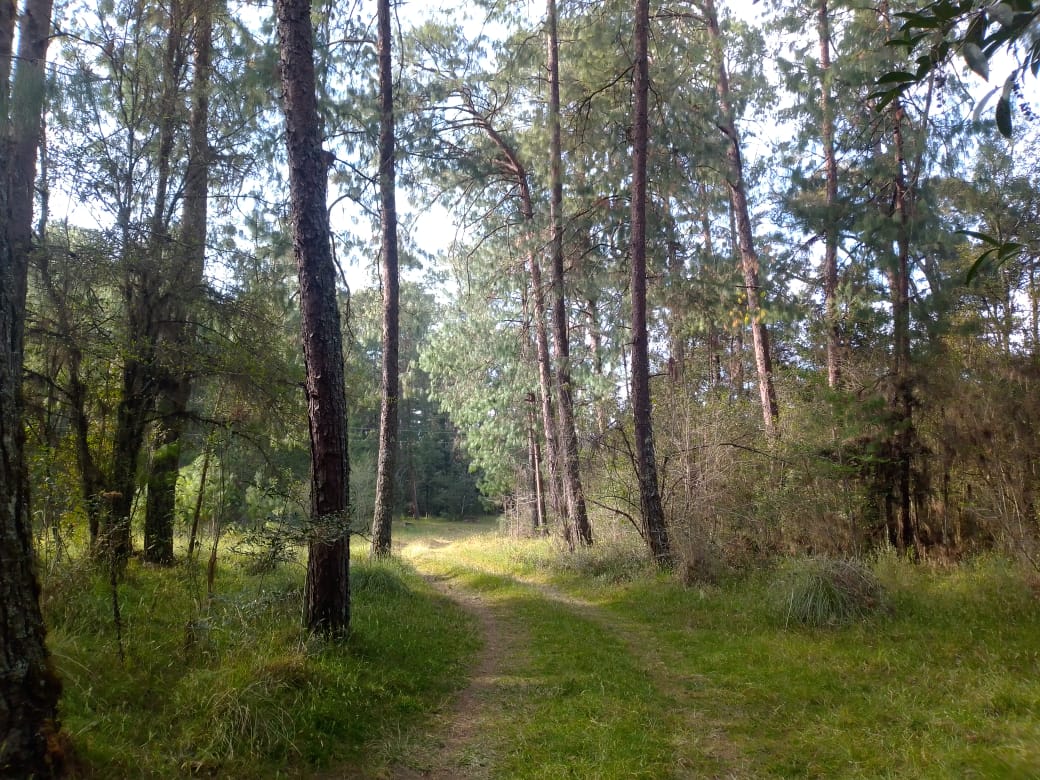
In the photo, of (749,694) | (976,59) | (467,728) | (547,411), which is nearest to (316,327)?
(467,728)

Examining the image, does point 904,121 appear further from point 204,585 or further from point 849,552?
point 204,585

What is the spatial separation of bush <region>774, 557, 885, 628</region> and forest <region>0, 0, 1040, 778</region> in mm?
42

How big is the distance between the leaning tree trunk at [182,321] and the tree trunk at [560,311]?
21.2ft

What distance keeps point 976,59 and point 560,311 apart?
39.6 ft

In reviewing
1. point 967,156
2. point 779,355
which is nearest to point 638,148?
point 967,156

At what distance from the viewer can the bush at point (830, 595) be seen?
682 cm

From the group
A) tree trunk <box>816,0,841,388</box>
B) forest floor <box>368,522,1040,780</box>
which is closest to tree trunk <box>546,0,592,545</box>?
tree trunk <box>816,0,841,388</box>

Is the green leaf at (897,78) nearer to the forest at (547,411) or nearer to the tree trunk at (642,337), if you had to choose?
the forest at (547,411)

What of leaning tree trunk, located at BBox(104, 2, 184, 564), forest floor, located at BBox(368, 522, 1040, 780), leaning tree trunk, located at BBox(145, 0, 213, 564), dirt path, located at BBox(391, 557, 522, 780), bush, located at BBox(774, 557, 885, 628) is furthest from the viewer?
leaning tree trunk, located at BBox(145, 0, 213, 564)

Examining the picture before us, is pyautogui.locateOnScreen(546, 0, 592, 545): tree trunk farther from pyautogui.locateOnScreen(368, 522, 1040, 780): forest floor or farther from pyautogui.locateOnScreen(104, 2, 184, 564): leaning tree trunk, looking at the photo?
pyautogui.locateOnScreen(104, 2, 184, 564): leaning tree trunk

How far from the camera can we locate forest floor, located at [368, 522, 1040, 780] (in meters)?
3.92

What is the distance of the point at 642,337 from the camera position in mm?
10773

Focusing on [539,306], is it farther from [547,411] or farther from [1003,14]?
[1003,14]

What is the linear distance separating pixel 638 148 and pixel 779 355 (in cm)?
1368
